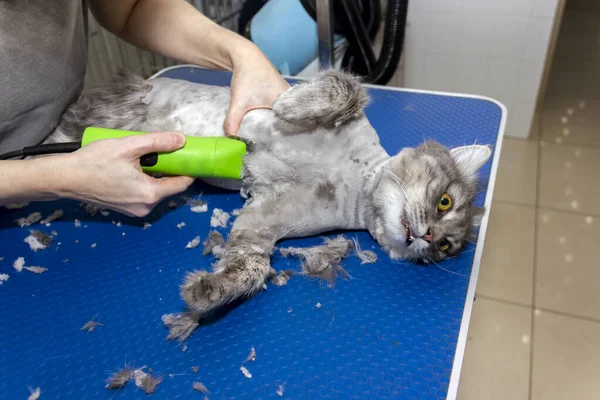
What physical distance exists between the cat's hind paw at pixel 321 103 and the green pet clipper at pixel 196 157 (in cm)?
14

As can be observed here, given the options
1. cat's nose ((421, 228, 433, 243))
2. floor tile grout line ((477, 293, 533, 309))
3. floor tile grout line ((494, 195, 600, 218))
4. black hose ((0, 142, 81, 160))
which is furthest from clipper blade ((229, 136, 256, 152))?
floor tile grout line ((494, 195, 600, 218))

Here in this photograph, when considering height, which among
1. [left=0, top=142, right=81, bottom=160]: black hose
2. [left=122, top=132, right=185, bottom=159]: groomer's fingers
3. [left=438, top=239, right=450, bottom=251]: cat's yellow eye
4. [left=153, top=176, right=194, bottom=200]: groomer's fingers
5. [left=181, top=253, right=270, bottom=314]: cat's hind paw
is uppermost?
[left=122, top=132, right=185, bottom=159]: groomer's fingers

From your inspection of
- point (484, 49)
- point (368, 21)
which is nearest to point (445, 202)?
point (368, 21)

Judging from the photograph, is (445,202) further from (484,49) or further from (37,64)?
(484,49)

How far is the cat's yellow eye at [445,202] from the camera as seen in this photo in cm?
114

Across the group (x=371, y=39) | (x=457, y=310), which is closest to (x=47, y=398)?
(x=457, y=310)

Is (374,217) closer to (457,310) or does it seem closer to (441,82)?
(457,310)

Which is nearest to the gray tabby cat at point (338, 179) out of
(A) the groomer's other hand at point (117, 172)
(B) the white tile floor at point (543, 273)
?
(A) the groomer's other hand at point (117, 172)

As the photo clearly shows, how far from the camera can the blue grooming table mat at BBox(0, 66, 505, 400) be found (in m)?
0.90

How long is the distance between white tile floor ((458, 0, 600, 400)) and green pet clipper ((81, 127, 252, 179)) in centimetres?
117

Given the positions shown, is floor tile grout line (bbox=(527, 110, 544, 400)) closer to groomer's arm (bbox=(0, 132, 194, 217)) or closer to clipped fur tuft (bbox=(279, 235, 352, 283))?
clipped fur tuft (bbox=(279, 235, 352, 283))

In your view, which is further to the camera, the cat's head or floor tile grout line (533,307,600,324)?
floor tile grout line (533,307,600,324)

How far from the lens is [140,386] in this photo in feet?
2.92

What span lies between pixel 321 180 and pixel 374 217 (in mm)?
159
